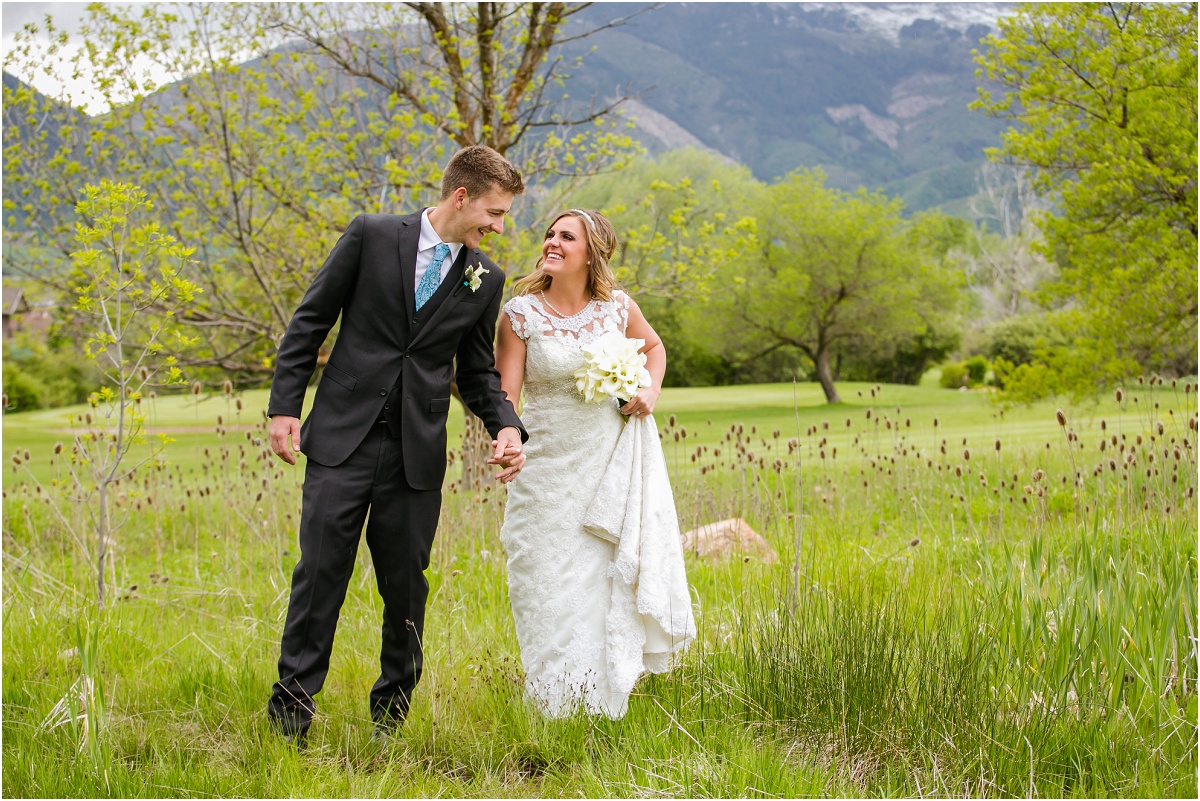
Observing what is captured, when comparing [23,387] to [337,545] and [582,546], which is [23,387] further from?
[582,546]

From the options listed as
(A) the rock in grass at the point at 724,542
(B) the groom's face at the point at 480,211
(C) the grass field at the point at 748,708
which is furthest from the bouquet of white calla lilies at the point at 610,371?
(A) the rock in grass at the point at 724,542

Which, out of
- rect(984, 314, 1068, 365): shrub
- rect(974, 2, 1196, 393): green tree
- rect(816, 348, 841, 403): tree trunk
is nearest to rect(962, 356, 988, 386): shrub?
rect(984, 314, 1068, 365): shrub

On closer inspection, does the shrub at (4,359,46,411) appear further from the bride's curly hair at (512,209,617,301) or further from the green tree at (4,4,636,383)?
the bride's curly hair at (512,209,617,301)

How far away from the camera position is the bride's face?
364 cm

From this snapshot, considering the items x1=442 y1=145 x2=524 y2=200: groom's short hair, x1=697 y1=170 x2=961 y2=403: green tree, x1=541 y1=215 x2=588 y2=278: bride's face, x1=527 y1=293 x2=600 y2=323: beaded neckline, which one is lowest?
x1=527 y1=293 x2=600 y2=323: beaded neckline

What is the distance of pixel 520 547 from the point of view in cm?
363

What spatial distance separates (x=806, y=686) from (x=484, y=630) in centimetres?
184

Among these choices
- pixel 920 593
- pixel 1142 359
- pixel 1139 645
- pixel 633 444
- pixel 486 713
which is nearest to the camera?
pixel 1139 645

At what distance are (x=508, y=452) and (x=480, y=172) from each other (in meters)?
1.00

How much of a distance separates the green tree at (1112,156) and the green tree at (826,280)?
55.7 feet

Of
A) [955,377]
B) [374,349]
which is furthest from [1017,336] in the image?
[374,349]

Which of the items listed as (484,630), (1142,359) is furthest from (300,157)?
(1142,359)

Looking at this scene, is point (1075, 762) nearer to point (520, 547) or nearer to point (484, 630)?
point (520, 547)

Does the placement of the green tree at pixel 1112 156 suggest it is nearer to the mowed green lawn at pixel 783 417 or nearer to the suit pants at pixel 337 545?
the mowed green lawn at pixel 783 417
